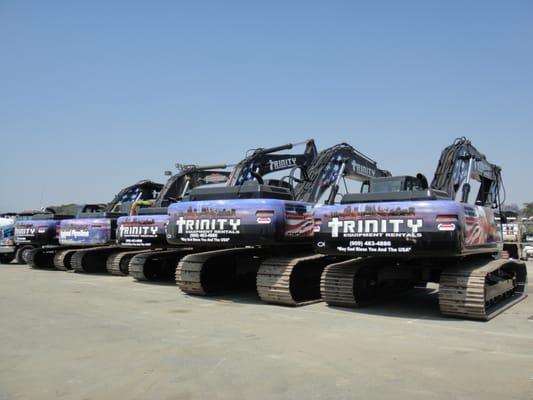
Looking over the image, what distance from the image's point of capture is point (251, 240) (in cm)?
1044

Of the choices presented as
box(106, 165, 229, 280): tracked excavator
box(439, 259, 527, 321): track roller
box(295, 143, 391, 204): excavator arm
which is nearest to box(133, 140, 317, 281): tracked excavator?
box(106, 165, 229, 280): tracked excavator

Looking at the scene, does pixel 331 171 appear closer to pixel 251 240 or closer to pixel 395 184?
pixel 395 184

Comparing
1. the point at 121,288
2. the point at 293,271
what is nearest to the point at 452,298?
the point at 293,271

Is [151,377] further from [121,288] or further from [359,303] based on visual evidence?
[121,288]

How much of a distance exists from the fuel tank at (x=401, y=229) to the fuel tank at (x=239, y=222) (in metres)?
0.97

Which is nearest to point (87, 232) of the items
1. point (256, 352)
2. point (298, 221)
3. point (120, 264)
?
point (120, 264)

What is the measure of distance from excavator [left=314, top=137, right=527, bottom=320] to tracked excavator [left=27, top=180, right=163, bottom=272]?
34.9 ft

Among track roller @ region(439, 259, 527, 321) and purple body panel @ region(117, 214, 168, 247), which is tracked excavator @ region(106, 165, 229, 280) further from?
track roller @ region(439, 259, 527, 321)

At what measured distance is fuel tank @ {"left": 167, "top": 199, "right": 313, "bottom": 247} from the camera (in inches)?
409

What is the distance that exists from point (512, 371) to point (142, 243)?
11.6 meters

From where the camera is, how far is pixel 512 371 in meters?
5.54

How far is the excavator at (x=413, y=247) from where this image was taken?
28.1 feet

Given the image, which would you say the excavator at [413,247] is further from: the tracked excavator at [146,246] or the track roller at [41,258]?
the track roller at [41,258]

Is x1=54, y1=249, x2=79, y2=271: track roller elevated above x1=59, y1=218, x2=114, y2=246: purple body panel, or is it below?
below
